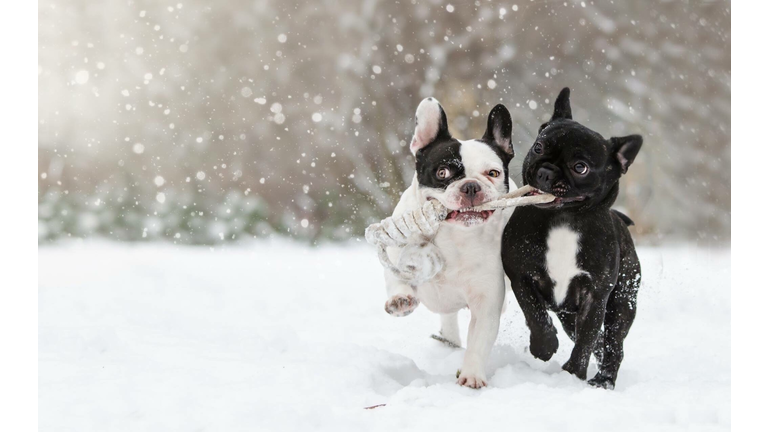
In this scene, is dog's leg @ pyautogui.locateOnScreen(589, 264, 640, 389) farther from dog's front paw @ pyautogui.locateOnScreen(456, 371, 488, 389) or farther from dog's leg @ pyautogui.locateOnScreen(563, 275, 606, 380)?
dog's front paw @ pyautogui.locateOnScreen(456, 371, 488, 389)

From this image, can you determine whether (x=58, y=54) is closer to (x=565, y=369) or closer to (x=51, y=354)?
(x=51, y=354)

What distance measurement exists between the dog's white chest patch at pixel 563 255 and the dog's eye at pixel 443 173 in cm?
35

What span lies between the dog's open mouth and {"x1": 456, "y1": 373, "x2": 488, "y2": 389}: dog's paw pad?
45 cm

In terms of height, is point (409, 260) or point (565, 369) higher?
point (409, 260)

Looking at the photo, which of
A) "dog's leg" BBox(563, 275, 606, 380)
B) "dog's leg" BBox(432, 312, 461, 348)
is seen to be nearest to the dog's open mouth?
"dog's leg" BBox(563, 275, 606, 380)

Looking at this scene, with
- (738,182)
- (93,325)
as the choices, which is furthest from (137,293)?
(738,182)

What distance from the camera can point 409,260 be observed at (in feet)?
6.98

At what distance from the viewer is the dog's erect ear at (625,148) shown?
1.92 m

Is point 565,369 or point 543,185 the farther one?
point 565,369

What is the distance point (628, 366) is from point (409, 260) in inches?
38.8

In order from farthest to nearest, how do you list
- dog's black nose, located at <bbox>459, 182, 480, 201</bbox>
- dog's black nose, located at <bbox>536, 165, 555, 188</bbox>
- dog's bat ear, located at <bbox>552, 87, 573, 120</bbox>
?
dog's bat ear, located at <bbox>552, 87, 573, 120</bbox> → dog's black nose, located at <bbox>459, 182, 480, 201</bbox> → dog's black nose, located at <bbox>536, 165, 555, 188</bbox>

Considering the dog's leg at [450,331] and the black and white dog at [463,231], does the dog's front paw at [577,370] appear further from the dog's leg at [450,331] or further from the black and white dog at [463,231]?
the dog's leg at [450,331]

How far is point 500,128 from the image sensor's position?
220 centimetres

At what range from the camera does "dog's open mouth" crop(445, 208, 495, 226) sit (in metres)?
2.04
